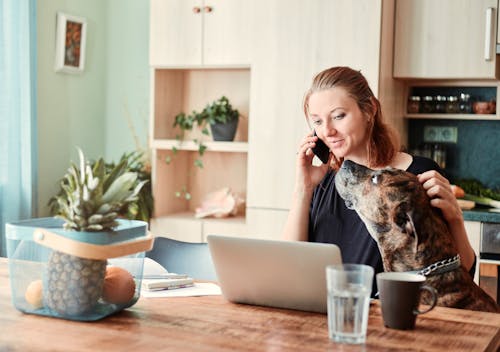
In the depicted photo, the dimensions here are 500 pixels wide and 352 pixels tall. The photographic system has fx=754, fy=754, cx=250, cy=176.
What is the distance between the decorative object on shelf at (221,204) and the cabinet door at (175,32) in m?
0.70

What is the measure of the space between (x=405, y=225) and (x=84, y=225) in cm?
66

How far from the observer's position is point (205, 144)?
383cm

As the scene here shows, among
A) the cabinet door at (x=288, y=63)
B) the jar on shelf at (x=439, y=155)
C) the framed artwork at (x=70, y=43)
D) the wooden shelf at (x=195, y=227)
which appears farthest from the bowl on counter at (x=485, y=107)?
the framed artwork at (x=70, y=43)

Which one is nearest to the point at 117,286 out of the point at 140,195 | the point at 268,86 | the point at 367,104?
the point at 367,104

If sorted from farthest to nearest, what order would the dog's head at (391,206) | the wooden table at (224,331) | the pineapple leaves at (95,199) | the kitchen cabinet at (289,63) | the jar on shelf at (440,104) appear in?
1. the jar on shelf at (440,104)
2. the kitchen cabinet at (289,63)
3. the dog's head at (391,206)
4. the pineapple leaves at (95,199)
5. the wooden table at (224,331)

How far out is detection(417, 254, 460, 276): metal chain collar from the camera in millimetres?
1594

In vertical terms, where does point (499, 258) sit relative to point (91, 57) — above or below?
below

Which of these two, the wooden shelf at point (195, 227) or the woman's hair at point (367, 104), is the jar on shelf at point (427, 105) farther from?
the woman's hair at point (367, 104)

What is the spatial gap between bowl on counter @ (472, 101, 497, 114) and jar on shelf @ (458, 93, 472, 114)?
0.03m

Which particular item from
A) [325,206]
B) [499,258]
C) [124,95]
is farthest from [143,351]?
[124,95]

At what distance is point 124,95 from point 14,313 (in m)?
2.94

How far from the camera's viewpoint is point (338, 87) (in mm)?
2135

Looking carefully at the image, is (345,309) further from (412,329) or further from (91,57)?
(91,57)

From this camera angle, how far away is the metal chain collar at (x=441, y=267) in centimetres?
159
